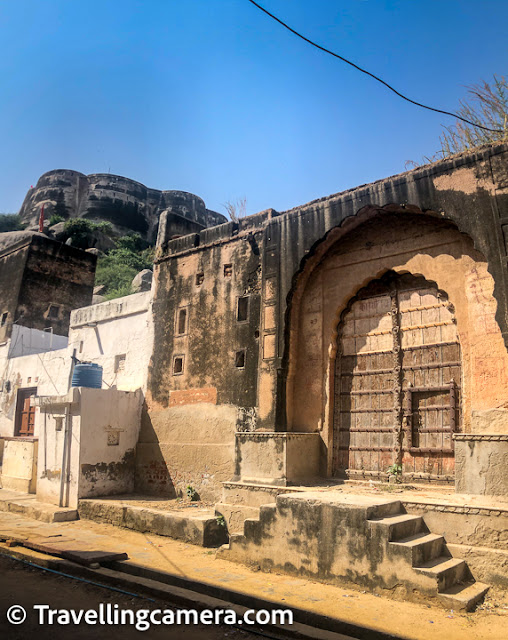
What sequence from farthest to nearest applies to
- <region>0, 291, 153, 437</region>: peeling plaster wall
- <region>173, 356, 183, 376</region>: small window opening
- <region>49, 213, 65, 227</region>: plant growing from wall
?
<region>49, 213, 65, 227</region>: plant growing from wall < <region>0, 291, 153, 437</region>: peeling plaster wall < <region>173, 356, 183, 376</region>: small window opening

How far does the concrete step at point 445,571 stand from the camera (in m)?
4.98

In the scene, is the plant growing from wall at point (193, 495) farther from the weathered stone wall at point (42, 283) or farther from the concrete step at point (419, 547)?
the weathered stone wall at point (42, 283)

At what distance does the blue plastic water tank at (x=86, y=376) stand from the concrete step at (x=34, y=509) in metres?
2.53

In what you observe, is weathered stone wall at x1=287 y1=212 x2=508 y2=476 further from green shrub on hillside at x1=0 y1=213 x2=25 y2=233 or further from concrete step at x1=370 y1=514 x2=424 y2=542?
green shrub on hillside at x1=0 y1=213 x2=25 y2=233

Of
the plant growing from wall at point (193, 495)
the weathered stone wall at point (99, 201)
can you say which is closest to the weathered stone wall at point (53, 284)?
the plant growing from wall at point (193, 495)

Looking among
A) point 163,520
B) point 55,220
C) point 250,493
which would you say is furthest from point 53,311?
point 55,220

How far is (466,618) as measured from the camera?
184 inches

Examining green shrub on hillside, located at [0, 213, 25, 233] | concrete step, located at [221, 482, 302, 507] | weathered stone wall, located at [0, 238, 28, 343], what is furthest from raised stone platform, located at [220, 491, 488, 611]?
green shrub on hillside, located at [0, 213, 25, 233]

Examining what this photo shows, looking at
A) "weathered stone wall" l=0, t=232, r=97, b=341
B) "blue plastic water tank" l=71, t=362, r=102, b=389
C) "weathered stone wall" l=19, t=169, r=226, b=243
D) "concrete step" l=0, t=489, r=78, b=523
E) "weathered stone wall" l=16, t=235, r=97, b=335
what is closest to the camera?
"concrete step" l=0, t=489, r=78, b=523

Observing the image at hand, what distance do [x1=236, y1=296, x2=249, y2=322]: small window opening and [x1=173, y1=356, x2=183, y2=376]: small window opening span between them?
181 centimetres

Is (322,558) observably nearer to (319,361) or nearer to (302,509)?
(302,509)

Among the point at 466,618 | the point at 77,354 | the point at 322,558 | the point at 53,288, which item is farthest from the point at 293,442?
the point at 53,288

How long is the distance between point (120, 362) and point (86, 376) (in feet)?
5.89

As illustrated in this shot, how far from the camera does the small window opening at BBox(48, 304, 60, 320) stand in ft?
68.9
